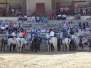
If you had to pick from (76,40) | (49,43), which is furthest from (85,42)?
(49,43)

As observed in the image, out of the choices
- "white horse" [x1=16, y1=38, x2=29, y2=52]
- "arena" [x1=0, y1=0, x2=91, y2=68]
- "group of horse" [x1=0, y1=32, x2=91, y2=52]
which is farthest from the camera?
"white horse" [x1=16, y1=38, x2=29, y2=52]

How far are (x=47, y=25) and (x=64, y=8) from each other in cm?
563

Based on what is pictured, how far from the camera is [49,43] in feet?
85.0

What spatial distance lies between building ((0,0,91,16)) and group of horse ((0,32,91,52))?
34.6 ft

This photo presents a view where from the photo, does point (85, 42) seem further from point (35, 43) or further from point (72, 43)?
point (35, 43)

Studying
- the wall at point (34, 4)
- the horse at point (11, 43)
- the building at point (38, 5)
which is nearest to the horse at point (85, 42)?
the horse at point (11, 43)

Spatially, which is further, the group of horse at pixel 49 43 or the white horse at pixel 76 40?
the white horse at pixel 76 40

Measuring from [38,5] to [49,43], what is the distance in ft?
39.9

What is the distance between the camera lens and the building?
36.4 meters

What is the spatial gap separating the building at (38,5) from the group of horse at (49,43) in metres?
10.6

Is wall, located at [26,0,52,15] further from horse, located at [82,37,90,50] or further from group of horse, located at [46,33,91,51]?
horse, located at [82,37,90,50]

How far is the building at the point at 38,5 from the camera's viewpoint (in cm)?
3641

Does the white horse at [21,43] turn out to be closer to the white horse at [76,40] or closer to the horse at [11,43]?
the horse at [11,43]

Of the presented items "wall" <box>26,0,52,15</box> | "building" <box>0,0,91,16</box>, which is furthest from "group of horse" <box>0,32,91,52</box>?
"wall" <box>26,0,52,15</box>
